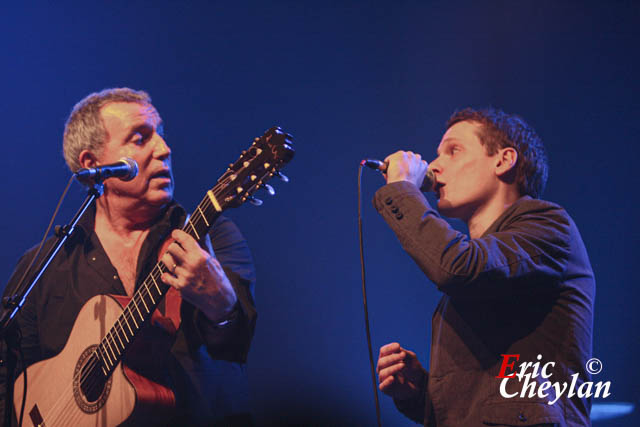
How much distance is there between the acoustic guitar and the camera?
1.79 meters

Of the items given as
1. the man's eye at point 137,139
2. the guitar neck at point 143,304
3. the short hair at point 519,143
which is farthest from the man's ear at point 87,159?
the short hair at point 519,143

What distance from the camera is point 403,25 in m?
3.10

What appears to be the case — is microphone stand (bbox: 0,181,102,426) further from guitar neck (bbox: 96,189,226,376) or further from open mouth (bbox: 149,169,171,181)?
open mouth (bbox: 149,169,171,181)

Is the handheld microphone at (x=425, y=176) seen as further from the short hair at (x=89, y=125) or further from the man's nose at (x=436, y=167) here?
the short hair at (x=89, y=125)

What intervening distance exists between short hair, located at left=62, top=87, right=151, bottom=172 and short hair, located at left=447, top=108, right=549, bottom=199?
1665 mm

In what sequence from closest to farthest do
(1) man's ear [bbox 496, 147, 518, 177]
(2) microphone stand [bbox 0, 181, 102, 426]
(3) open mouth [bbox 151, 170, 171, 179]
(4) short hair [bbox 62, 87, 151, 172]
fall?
(2) microphone stand [bbox 0, 181, 102, 426]
(1) man's ear [bbox 496, 147, 518, 177]
(3) open mouth [bbox 151, 170, 171, 179]
(4) short hair [bbox 62, 87, 151, 172]

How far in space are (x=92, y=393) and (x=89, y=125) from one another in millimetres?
1273

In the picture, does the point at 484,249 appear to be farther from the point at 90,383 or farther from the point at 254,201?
the point at 90,383

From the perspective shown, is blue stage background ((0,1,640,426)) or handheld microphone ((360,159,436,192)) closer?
handheld microphone ((360,159,436,192))

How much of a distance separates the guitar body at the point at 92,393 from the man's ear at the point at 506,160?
Answer: 1.46 metres

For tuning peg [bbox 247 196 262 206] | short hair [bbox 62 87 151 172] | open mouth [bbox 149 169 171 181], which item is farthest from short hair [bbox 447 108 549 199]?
short hair [bbox 62 87 151 172]

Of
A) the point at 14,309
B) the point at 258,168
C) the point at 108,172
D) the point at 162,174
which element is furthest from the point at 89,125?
the point at 258,168

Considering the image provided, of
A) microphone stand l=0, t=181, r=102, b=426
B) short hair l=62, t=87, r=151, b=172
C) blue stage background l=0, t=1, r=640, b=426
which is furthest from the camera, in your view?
blue stage background l=0, t=1, r=640, b=426

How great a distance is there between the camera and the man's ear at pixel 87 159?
2.51m
